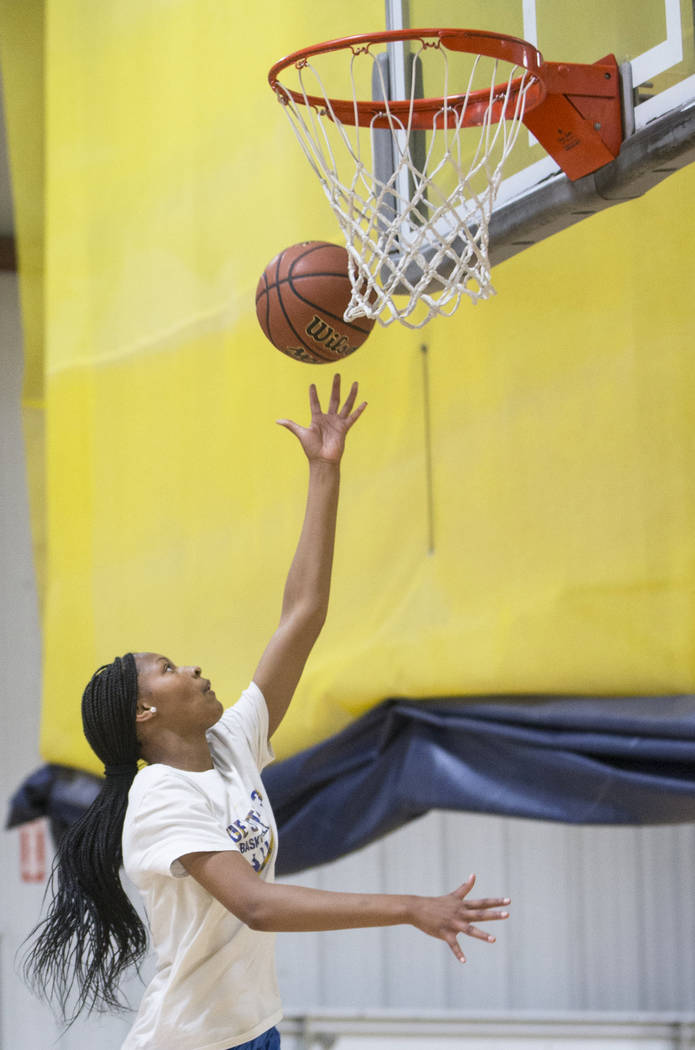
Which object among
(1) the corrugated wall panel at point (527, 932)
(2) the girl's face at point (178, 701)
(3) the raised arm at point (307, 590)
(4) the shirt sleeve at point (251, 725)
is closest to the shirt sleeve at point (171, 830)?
(2) the girl's face at point (178, 701)

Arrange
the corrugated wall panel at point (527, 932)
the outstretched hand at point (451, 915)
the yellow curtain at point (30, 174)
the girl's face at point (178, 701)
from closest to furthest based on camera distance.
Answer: the outstretched hand at point (451, 915) → the girl's face at point (178, 701) → the corrugated wall panel at point (527, 932) → the yellow curtain at point (30, 174)

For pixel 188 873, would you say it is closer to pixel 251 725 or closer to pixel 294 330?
pixel 251 725

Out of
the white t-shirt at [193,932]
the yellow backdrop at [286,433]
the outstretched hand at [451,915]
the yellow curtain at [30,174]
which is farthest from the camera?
the yellow curtain at [30,174]

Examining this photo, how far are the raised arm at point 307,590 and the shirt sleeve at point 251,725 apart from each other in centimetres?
4

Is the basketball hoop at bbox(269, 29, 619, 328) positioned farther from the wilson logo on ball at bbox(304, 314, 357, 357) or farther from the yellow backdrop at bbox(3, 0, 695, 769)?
the yellow backdrop at bbox(3, 0, 695, 769)

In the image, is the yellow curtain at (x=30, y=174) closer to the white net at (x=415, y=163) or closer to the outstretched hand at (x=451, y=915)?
the white net at (x=415, y=163)

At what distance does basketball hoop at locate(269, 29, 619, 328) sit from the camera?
95.9 inches

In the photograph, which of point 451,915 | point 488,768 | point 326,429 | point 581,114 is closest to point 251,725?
A: point 326,429

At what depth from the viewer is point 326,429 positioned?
2.57 m

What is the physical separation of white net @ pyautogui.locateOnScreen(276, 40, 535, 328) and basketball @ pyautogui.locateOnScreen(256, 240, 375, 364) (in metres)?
0.05

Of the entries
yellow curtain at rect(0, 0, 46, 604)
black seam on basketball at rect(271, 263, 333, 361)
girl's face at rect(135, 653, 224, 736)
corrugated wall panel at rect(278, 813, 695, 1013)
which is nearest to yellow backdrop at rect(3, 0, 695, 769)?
yellow curtain at rect(0, 0, 46, 604)

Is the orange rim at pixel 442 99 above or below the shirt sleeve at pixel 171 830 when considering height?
above

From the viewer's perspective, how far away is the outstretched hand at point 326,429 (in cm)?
252

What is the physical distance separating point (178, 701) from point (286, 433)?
184 centimetres
